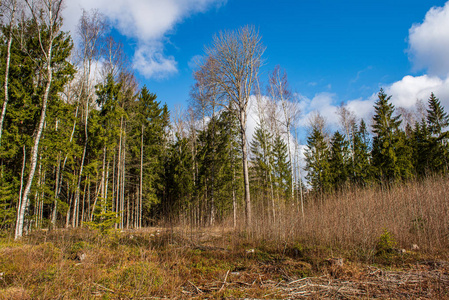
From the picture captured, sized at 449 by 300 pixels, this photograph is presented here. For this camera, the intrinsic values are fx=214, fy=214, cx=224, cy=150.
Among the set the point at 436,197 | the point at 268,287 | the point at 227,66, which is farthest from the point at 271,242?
the point at 227,66

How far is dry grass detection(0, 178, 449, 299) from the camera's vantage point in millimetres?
3535

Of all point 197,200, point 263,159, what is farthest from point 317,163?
point 197,200

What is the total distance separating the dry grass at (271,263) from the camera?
11.6 feet

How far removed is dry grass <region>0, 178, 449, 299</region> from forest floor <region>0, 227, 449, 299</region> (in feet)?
0.06

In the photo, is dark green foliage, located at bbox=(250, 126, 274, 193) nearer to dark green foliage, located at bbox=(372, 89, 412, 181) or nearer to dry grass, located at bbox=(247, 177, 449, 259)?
dry grass, located at bbox=(247, 177, 449, 259)

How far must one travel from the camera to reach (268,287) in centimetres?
388

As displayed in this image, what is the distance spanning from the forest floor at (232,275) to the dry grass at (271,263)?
2 cm

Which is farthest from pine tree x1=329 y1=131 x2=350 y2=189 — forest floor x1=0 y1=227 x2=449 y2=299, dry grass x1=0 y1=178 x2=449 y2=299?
forest floor x1=0 y1=227 x2=449 y2=299

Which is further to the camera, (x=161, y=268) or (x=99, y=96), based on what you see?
(x=99, y=96)

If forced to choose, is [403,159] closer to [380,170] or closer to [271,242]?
[380,170]

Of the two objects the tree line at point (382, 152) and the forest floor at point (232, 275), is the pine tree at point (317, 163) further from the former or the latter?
the forest floor at point (232, 275)

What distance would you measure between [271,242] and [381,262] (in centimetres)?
313

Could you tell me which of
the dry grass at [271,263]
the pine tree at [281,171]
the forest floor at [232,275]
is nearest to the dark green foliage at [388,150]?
the pine tree at [281,171]

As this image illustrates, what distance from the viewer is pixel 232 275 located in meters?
4.60
